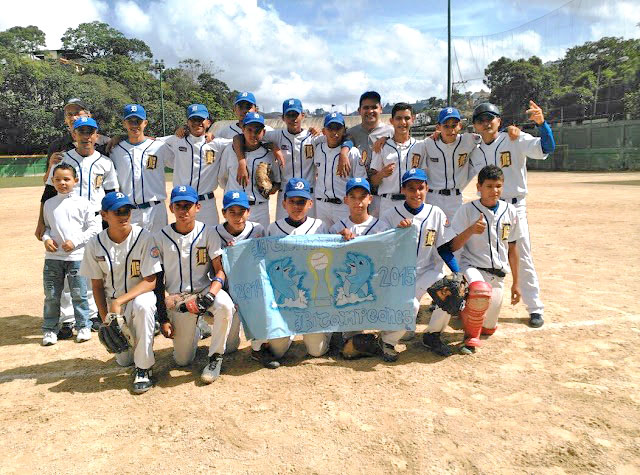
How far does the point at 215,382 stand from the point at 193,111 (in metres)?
3.48

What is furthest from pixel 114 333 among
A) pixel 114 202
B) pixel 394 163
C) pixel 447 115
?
pixel 447 115

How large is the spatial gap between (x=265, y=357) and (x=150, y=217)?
104 inches

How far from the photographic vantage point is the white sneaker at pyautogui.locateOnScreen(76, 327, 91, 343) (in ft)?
17.6

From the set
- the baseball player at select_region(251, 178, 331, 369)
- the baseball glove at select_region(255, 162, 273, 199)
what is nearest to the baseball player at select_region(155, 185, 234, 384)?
the baseball player at select_region(251, 178, 331, 369)

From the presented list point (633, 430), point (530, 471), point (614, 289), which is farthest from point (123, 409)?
point (614, 289)

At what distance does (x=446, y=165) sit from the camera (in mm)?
5871

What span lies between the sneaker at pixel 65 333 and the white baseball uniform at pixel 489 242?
14.8 ft

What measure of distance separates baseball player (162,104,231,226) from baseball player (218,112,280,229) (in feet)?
0.52

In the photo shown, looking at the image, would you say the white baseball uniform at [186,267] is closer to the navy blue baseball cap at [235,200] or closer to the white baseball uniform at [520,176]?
the navy blue baseball cap at [235,200]

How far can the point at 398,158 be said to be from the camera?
586 centimetres

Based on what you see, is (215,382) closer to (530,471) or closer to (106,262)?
(106,262)

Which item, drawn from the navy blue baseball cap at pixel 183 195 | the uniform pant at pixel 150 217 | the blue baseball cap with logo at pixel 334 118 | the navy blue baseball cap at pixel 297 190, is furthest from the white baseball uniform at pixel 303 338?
the uniform pant at pixel 150 217

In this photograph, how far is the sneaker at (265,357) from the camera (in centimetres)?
446

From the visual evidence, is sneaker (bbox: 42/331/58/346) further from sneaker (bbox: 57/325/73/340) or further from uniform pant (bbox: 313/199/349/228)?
uniform pant (bbox: 313/199/349/228)
